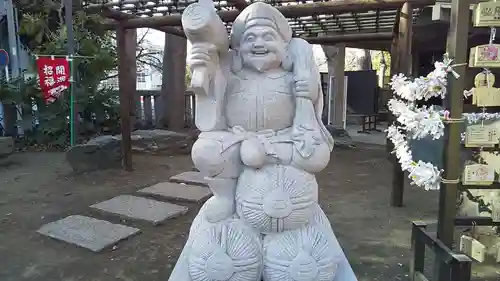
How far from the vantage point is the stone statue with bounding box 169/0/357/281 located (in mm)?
1687

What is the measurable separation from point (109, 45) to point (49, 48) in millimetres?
1465

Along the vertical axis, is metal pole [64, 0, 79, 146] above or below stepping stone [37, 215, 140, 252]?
above

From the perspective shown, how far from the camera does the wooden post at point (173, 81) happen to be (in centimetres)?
849

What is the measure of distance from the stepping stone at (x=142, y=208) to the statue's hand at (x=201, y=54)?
2122 mm

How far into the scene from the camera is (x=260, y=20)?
1825 mm

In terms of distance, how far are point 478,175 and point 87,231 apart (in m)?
2.84

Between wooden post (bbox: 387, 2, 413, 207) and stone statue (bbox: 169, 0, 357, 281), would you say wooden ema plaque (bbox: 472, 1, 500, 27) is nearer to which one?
stone statue (bbox: 169, 0, 357, 281)

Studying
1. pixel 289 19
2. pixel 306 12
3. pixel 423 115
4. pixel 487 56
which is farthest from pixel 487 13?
pixel 289 19

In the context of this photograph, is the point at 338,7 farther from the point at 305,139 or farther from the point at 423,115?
the point at 305,139

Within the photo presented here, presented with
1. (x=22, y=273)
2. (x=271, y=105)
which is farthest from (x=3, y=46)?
(x=271, y=105)

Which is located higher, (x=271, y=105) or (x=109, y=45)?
(x=109, y=45)

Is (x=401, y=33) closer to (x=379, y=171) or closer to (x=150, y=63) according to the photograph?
(x=379, y=171)

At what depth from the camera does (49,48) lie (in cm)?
764

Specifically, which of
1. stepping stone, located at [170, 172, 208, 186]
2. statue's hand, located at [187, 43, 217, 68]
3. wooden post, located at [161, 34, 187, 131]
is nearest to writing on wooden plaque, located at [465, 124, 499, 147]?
statue's hand, located at [187, 43, 217, 68]
